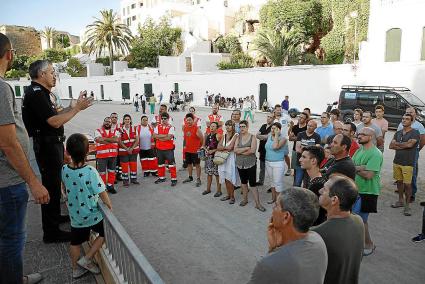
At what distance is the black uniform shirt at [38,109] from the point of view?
3846 mm

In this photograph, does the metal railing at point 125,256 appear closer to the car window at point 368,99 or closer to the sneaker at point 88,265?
the sneaker at point 88,265

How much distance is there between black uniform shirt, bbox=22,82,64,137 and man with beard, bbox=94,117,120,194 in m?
4.03

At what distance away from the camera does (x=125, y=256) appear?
2850 mm

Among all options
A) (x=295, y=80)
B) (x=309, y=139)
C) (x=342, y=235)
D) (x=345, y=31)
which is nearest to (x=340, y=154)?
(x=342, y=235)

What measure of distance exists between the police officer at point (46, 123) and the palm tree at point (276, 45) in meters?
30.3

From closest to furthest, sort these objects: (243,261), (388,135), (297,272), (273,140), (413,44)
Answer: (297,272), (243,261), (273,140), (388,135), (413,44)

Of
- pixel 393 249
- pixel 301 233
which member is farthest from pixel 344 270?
pixel 393 249

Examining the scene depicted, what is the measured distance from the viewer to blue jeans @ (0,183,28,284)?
2.76m

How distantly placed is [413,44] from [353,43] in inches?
444

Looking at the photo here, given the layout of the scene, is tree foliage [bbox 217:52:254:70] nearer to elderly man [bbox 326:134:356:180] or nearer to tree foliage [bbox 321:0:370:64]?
tree foliage [bbox 321:0:370:64]

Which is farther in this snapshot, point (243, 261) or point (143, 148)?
point (143, 148)

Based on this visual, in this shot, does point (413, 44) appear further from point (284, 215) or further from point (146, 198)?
point (284, 215)

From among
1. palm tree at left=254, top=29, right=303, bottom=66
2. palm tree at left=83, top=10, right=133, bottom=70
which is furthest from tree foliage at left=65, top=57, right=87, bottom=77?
palm tree at left=254, top=29, right=303, bottom=66

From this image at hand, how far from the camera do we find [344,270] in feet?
8.68
